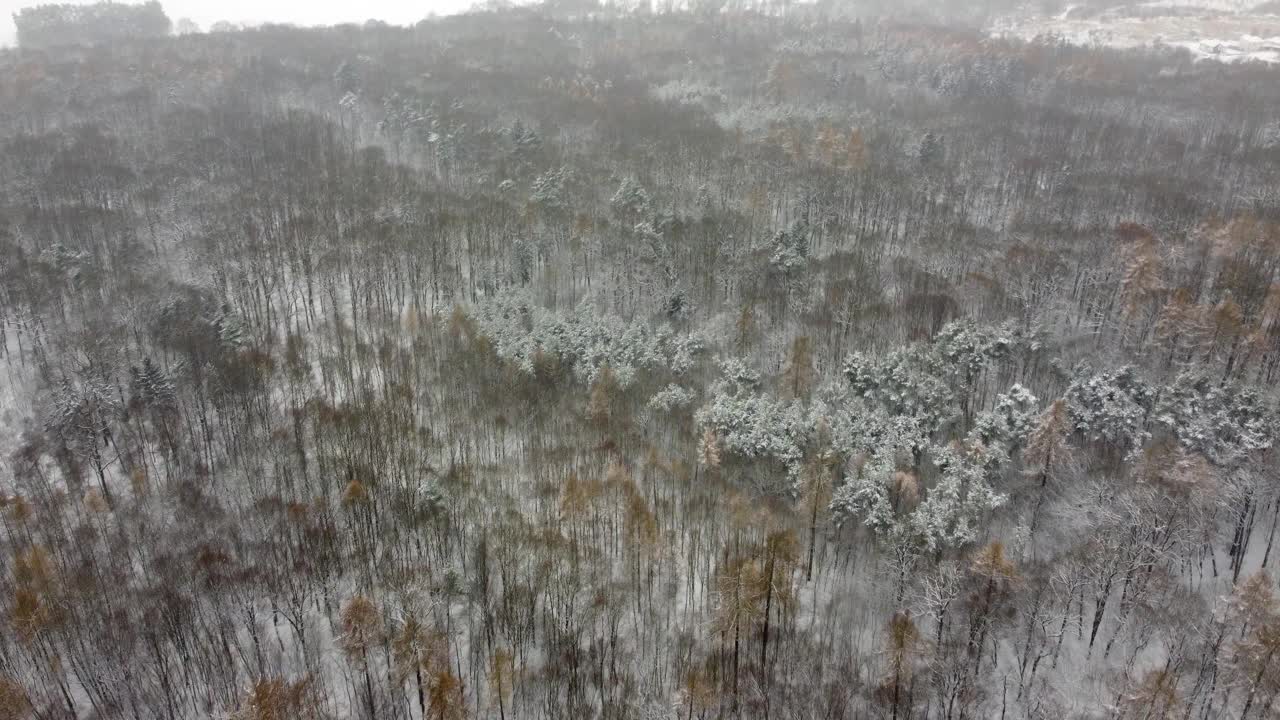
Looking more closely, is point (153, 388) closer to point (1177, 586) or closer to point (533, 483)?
point (533, 483)

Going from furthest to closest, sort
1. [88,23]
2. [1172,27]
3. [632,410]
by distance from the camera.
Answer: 1. [1172,27]
2. [88,23]
3. [632,410]

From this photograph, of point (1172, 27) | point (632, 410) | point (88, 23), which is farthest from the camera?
point (1172, 27)

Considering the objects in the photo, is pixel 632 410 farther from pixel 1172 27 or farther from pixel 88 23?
pixel 1172 27

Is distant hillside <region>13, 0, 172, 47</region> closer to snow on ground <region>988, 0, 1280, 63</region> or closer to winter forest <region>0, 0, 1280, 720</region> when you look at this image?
winter forest <region>0, 0, 1280, 720</region>

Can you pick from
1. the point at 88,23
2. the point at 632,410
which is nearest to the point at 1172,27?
the point at 632,410

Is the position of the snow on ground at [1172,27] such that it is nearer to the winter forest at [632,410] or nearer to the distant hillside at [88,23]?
the winter forest at [632,410]

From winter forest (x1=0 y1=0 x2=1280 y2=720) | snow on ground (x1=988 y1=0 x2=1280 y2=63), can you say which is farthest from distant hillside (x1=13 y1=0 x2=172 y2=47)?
snow on ground (x1=988 y1=0 x2=1280 y2=63)

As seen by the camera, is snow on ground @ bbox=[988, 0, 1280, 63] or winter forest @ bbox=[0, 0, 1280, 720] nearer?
winter forest @ bbox=[0, 0, 1280, 720]

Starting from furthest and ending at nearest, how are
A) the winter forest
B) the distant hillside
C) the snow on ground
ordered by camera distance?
the snow on ground
the distant hillside
the winter forest
